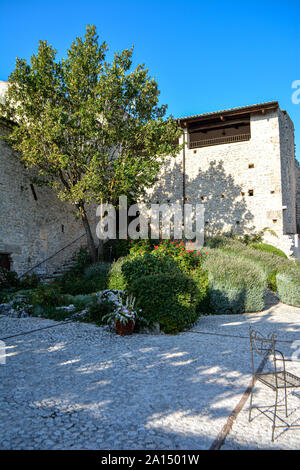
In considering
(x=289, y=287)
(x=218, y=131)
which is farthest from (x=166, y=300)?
(x=218, y=131)

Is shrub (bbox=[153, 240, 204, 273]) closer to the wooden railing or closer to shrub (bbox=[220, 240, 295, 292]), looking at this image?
shrub (bbox=[220, 240, 295, 292])

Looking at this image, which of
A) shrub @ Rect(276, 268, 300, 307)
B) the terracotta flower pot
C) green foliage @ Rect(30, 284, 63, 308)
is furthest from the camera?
shrub @ Rect(276, 268, 300, 307)

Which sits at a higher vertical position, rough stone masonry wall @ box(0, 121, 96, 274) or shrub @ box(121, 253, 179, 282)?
rough stone masonry wall @ box(0, 121, 96, 274)

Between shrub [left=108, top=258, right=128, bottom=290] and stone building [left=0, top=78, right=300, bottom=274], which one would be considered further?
stone building [left=0, top=78, right=300, bottom=274]

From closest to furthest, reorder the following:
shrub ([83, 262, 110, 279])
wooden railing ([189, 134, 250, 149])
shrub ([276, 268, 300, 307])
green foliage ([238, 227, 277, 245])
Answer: shrub ([276, 268, 300, 307])
shrub ([83, 262, 110, 279])
green foliage ([238, 227, 277, 245])
wooden railing ([189, 134, 250, 149])

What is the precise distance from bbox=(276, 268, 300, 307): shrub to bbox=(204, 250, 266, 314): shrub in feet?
4.16

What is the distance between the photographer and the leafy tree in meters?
9.43

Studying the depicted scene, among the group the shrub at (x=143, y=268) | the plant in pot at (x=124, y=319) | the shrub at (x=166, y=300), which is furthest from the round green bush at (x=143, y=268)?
the plant in pot at (x=124, y=319)

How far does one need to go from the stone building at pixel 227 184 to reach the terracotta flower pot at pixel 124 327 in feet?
21.8

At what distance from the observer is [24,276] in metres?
10.3

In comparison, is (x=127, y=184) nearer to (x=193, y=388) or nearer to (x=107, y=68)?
(x=107, y=68)

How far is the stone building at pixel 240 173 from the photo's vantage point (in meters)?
14.7

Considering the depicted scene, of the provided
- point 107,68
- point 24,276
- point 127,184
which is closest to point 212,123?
point 107,68

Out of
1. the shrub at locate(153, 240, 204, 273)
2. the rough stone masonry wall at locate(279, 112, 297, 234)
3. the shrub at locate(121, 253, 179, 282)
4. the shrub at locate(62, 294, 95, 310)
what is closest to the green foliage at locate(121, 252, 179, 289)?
the shrub at locate(121, 253, 179, 282)
